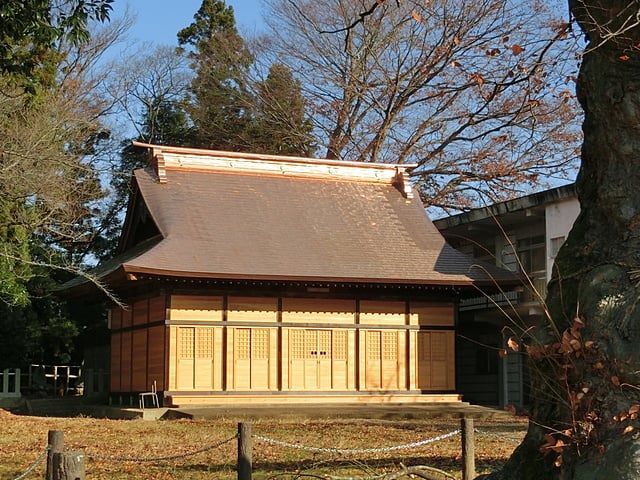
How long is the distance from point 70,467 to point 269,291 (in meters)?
16.2

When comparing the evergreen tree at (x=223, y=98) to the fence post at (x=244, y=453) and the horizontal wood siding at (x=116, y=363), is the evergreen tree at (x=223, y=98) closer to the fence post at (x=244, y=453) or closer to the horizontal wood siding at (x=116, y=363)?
the horizontal wood siding at (x=116, y=363)

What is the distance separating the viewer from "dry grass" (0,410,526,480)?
12.4 m

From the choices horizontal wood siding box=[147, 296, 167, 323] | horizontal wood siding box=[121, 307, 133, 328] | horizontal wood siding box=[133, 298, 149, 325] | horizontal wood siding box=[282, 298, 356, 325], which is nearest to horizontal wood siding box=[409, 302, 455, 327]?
horizontal wood siding box=[282, 298, 356, 325]

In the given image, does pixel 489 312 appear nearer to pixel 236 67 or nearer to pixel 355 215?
pixel 355 215

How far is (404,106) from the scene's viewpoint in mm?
36906

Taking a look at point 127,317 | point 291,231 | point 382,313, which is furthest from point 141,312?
point 382,313

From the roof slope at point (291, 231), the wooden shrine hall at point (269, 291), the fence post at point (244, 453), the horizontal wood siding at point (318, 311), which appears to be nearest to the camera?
the fence post at point (244, 453)

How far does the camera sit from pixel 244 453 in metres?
9.61

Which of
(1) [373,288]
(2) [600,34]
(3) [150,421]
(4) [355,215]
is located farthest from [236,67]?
(2) [600,34]

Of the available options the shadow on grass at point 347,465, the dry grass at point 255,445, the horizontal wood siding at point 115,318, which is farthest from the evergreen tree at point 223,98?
the shadow on grass at point 347,465

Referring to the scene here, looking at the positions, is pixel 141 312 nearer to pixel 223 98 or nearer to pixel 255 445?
pixel 255 445

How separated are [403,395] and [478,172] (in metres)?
14.2

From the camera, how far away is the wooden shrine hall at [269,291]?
23750 mm

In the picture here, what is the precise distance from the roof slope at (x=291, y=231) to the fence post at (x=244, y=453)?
1284 cm
